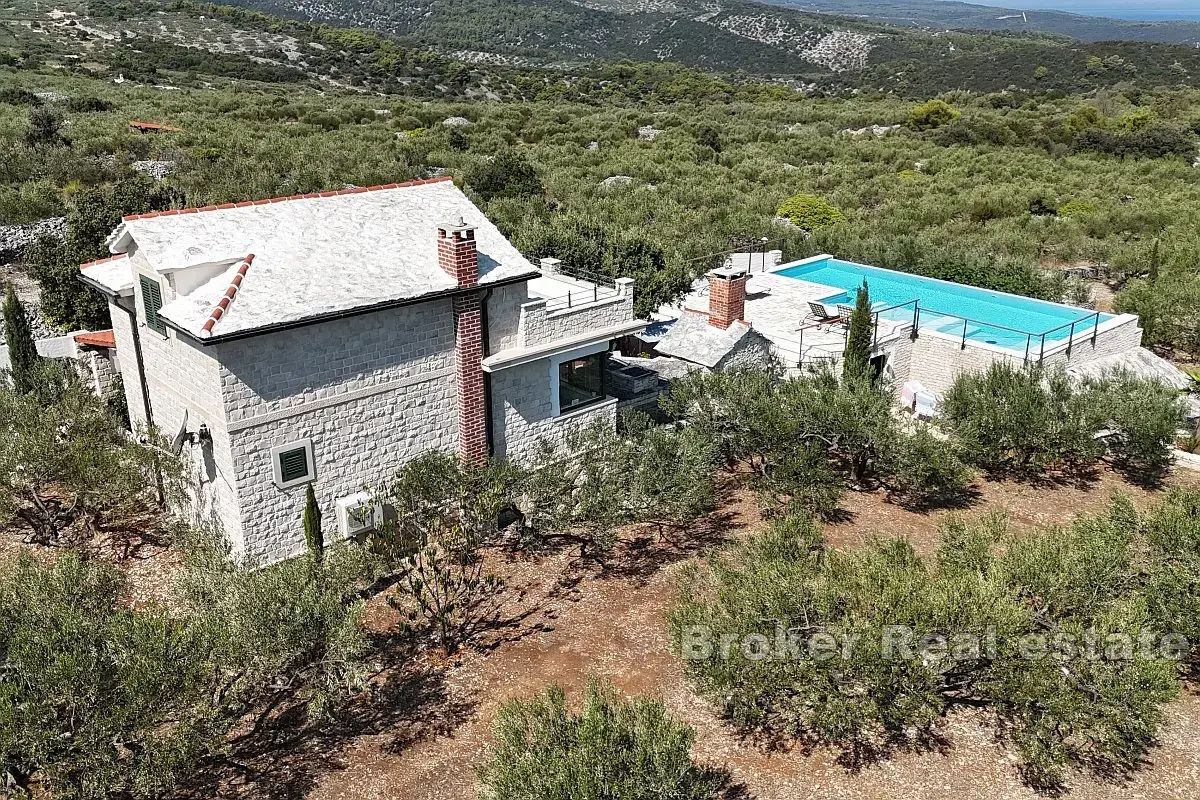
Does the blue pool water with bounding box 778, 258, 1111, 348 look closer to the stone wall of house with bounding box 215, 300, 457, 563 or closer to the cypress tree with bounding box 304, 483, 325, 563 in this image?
the stone wall of house with bounding box 215, 300, 457, 563

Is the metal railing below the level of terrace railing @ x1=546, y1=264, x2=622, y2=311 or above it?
below

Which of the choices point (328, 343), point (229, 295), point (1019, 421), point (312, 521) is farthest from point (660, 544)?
point (229, 295)

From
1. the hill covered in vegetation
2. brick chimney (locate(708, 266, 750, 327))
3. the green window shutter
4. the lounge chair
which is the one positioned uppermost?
the hill covered in vegetation

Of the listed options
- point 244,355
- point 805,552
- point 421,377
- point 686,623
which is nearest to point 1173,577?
point 805,552

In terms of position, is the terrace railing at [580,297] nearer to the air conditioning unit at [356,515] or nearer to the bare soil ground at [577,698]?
the bare soil ground at [577,698]

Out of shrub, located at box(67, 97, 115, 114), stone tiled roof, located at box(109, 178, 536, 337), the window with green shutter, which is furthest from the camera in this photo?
shrub, located at box(67, 97, 115, 114)

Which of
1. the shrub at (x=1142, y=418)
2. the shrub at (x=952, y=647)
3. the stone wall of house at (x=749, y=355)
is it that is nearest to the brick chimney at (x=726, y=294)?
the stone wall of house at (x=749, y=355)

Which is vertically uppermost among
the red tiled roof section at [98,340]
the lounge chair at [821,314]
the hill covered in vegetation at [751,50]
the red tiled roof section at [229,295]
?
the hill covered in vegetation at [751,50]

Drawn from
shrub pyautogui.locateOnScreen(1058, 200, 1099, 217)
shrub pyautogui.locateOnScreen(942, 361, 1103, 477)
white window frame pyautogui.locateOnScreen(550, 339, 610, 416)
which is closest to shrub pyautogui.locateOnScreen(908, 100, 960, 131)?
shrub pyautogui.locateOnScreen(1058, 200, 1099, 217)
